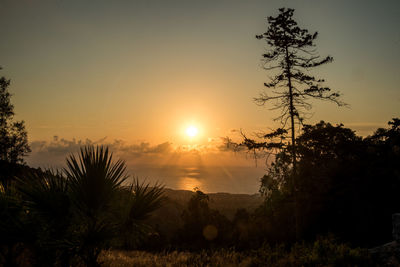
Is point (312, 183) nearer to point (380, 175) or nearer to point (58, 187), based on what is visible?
point (380, 175)

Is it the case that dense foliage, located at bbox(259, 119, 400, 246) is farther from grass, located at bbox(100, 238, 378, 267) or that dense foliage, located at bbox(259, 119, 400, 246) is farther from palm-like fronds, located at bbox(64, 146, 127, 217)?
palm-like fronds, located at bbox(64, 146, 127, 217)

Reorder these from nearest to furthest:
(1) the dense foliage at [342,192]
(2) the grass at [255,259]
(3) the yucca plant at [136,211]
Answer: (3) the yucca plant at [136,211], (2) the grass at [255,259], (1) the dense foliage at [342,192]

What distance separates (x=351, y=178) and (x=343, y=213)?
3.40 meters

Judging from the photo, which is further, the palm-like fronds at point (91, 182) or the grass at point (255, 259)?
the grass at point (255, 259)

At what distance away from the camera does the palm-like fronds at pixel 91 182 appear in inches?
267

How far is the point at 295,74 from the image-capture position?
23.2m

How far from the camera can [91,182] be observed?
269 inches

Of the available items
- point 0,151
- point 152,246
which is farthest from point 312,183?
point 0,151

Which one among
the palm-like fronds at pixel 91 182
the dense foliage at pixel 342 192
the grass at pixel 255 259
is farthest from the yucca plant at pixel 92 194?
the dense foliage at pixel 342 192

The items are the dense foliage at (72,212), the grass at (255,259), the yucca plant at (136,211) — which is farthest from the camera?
the grass at (255,259)

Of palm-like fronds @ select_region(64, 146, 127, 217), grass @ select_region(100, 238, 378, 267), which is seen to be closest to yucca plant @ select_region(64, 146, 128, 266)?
palm-like fronds @ select_region(64, 146, 127, 217)

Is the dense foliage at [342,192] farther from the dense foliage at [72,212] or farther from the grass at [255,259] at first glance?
the dense foliage at [72,212]

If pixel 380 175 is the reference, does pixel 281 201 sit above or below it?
below

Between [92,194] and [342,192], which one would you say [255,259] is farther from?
[342,192]
